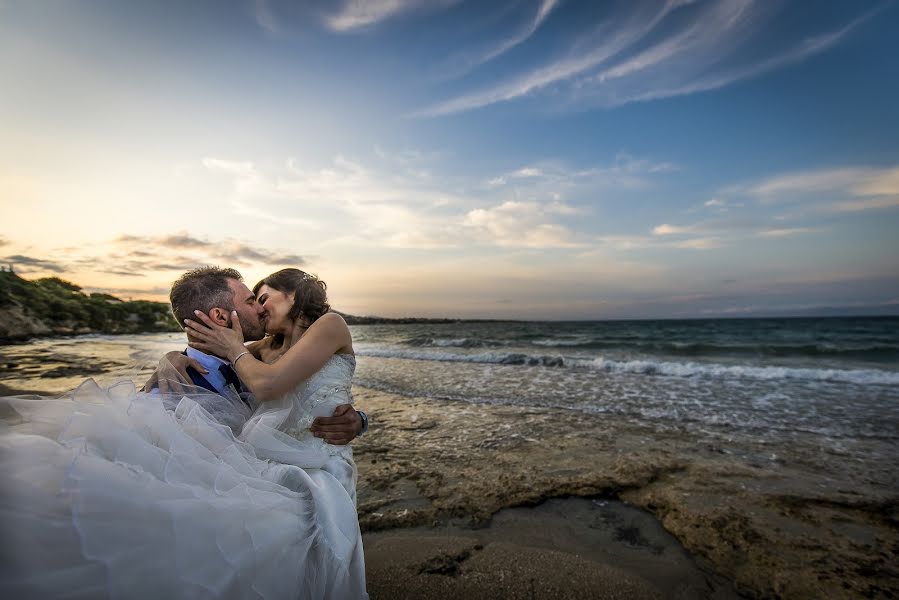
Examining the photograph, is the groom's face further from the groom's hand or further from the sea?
the sea

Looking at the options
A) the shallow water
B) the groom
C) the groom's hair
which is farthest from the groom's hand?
the shallow water

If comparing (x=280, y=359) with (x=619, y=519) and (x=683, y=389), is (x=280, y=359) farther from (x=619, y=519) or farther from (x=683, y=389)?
(x=683, y=389)

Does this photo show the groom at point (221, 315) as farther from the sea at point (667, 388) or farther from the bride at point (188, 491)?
the sea at point (667, 388)

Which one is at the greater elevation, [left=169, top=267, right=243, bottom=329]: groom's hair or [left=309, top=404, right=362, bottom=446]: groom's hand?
[left=169, top=267, right=243, bottom=329]: groom's hair

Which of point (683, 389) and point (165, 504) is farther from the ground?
point (165, 504)

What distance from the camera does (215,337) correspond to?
2.50 meters

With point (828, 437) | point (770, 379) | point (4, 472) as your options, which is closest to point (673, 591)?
point (4, 472)

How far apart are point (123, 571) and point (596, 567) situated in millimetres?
2769

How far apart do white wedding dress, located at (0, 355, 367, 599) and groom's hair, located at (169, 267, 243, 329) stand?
0.53 m

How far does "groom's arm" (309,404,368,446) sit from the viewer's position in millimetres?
2514

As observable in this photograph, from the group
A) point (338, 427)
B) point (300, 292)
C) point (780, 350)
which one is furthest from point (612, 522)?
point (780, 350)

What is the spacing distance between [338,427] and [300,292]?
993 mm

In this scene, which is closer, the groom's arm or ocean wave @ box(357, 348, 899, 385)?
the groom's arm

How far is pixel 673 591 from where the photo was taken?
261 centimetres
